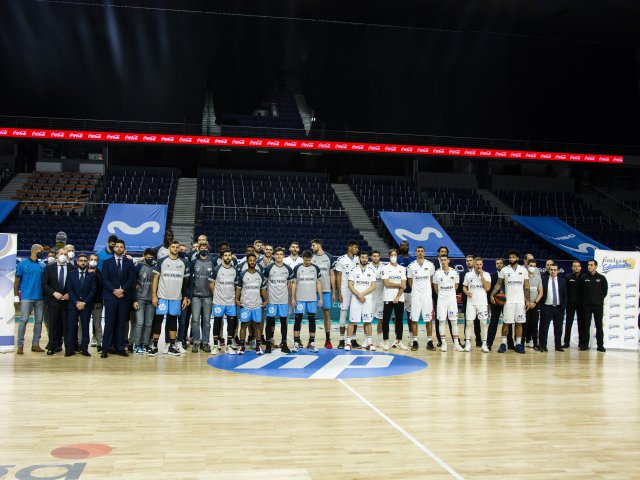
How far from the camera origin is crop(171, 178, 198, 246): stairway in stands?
23.9 meters

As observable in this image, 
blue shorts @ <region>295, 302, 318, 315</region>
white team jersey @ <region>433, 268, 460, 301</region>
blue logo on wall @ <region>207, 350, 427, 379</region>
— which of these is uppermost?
white team jersey @ <region>433, 268, 460, 301</region>

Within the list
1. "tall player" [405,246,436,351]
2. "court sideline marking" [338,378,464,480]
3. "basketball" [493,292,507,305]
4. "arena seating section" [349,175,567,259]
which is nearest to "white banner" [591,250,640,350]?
"basketball" [493,292,507,305]

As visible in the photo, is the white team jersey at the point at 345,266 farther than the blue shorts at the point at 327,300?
Yes

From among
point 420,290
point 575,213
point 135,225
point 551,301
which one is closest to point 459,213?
point 575,213

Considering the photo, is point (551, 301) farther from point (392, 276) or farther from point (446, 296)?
point (392, 276)

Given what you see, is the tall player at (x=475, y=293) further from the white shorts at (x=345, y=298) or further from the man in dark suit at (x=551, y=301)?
the white shorts at (x=345, y=298)

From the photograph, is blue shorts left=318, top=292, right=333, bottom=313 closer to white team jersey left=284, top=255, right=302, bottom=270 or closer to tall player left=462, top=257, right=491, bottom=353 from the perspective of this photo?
white team jersey left=284, top=255, right=302, bottom=270

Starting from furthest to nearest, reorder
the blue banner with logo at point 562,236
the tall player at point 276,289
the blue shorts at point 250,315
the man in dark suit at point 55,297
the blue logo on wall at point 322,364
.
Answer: the blue banner with logo at point 562,236 → the tall player at point 276,289 → the blue shorts at point 250,315 → the man in dark suit at point 55,297 → the blue logo on wall at point 322,364

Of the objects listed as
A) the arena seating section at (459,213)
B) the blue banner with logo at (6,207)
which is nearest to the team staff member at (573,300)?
the arena seating section at (459,213)

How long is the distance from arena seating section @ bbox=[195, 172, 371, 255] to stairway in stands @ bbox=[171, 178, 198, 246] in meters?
0.49

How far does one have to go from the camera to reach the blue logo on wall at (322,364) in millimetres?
8759

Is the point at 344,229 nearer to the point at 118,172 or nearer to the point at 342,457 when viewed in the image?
the point at 118,172

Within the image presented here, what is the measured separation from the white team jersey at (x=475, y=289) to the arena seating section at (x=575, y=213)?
16882 mm

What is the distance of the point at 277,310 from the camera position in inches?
404
